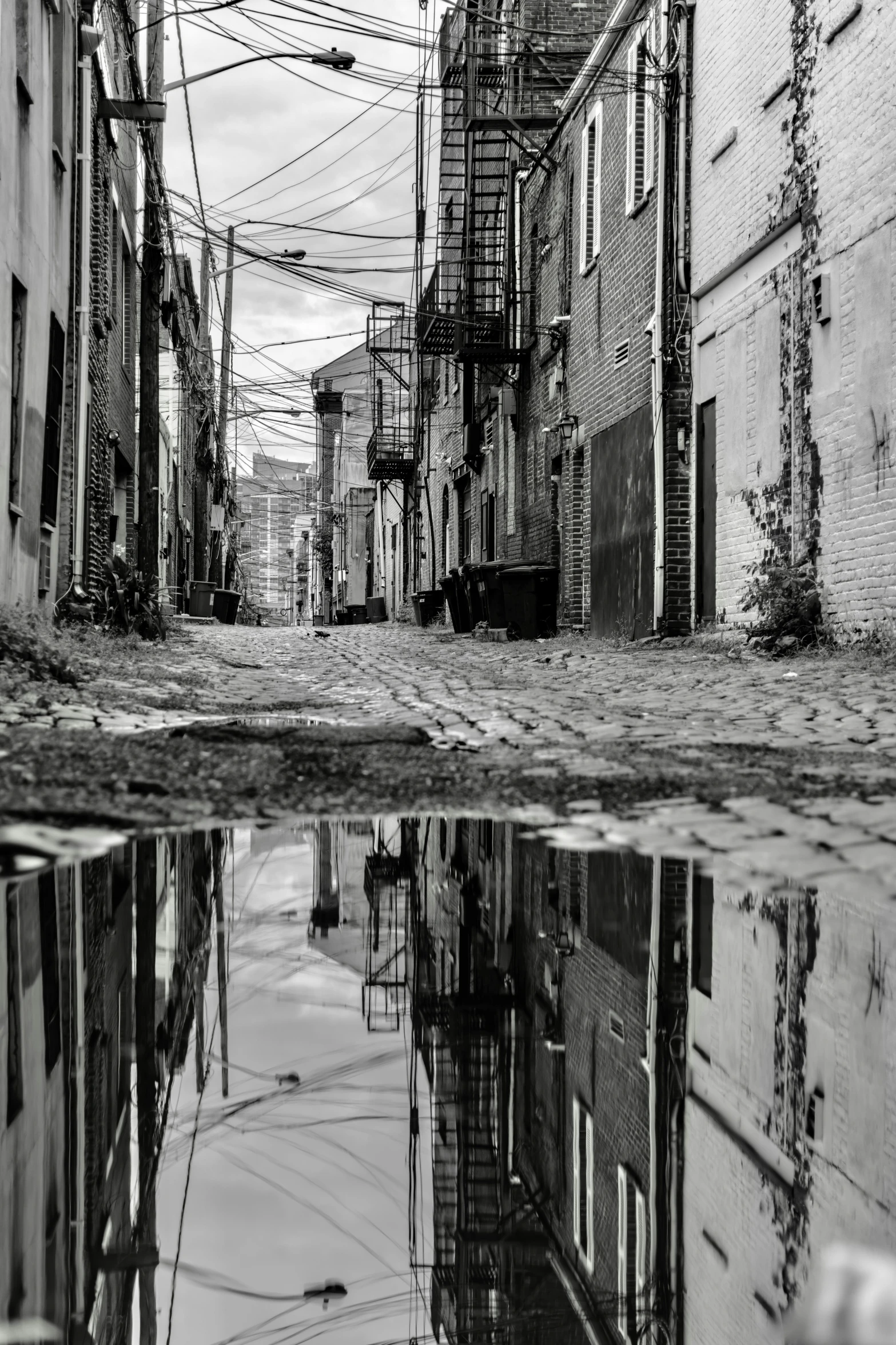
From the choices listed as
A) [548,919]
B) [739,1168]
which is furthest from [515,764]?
[739,1168]

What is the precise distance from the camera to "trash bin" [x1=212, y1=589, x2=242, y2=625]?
2956 centimetres

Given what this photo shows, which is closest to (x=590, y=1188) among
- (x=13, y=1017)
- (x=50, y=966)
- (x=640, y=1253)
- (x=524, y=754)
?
(x=640, y=1253)

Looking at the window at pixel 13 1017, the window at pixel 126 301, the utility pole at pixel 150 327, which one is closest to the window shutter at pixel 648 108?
the utility pole at pixel 150 327

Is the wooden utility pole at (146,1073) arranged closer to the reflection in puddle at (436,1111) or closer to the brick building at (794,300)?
the reflection in puddle at (436,1111)

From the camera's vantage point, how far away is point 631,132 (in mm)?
15742

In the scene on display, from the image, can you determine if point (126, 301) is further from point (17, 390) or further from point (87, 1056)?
point (87, 1056)

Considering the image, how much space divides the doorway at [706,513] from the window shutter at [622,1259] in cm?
1215

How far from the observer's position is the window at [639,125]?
14.8 meters

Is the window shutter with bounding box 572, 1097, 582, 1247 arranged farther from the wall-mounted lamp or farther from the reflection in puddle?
the wall-mounted lamp

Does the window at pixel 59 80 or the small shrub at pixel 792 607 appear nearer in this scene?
the small shrub at pixel 792 607

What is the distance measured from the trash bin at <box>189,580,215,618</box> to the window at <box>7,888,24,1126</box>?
26.6 meters

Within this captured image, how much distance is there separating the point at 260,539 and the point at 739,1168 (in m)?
145

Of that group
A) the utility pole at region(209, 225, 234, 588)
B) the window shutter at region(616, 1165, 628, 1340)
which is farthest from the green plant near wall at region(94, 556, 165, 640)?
the utility pole at region(209, 225, 234, 588)

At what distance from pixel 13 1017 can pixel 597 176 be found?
17.3 meters
